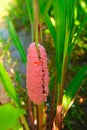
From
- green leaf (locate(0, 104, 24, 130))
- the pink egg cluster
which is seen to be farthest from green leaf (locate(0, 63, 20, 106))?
green leaf (locate(0, 104, 24, 130))

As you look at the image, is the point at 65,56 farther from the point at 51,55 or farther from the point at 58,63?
the point at 51,55

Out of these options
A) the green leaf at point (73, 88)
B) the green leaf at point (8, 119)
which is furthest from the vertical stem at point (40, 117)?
the green leaf at point (8, 119)

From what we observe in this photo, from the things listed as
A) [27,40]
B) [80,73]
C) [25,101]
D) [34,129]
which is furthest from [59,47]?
[27,40]

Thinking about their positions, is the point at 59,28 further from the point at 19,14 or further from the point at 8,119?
the point at 19,14

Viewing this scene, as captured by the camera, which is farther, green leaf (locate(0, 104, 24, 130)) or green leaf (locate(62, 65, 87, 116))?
green leaf (locate(62, 65, 87, 116))

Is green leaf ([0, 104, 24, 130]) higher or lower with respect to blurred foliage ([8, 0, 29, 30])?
higher

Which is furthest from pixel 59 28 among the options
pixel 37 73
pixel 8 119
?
pixel 8 119

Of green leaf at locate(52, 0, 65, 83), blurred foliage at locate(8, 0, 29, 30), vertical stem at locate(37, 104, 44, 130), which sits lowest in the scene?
vertical stem at locate(37, 104, 44, 130)

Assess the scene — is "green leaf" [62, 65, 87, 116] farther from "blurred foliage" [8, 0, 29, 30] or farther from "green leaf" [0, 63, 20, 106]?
"blurred foliage" [8, 0, 29, 30]

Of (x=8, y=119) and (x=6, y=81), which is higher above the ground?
(x=8, y=119)
